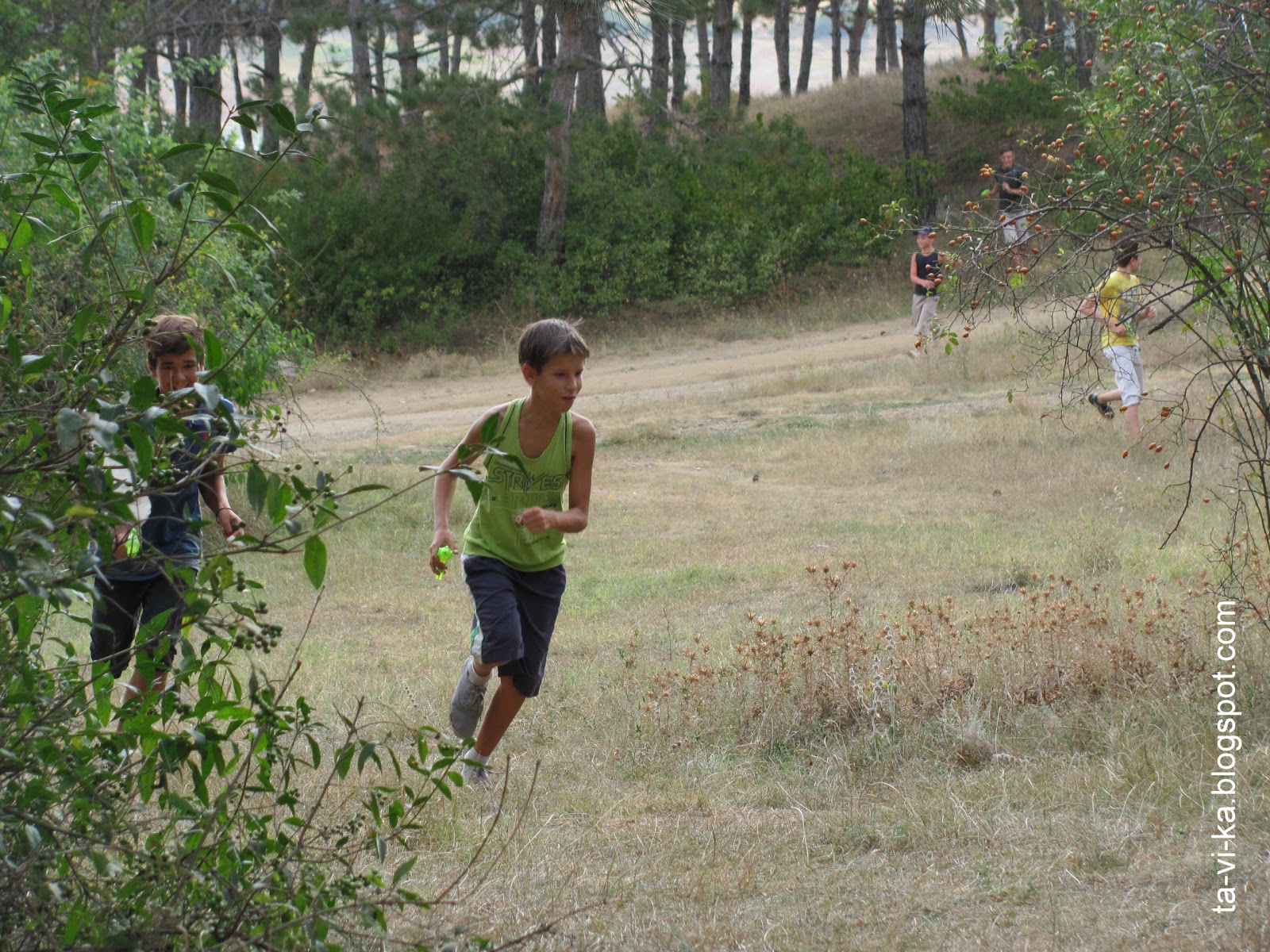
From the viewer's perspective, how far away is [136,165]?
1165 cm

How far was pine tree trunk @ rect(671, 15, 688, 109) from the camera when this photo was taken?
2439 cm

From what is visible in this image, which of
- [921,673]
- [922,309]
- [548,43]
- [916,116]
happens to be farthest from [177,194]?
[548,43]

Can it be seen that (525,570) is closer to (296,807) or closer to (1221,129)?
(296,807)

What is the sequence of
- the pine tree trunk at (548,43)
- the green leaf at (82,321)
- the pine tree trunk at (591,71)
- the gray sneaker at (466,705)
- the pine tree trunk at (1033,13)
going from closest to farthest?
the green leaf at (82,321) < the gray sneaker at (466,705) < the pine tree trunk at (591,71) < the pine tree trunk at (548,43) < the pine tree trunk at (1033,13)

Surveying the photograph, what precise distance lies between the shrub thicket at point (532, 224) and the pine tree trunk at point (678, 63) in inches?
57.2

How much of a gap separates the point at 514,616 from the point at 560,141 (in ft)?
69.7

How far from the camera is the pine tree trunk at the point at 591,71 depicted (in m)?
21.3

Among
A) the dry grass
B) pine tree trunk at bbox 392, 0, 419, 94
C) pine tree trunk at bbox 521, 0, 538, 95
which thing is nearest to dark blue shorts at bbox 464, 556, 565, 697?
pine tree trunk at bbox 521, 0, 538, 95

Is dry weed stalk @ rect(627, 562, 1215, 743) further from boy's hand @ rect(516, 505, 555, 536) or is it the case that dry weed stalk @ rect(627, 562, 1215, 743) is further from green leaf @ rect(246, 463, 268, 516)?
green leaf @ rect(246, 463, 268, 516)

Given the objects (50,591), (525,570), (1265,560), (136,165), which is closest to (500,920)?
(525,570)

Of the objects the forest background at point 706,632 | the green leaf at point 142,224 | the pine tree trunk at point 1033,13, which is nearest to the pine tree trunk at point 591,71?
the forest background at point 706,632

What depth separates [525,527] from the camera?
427cm

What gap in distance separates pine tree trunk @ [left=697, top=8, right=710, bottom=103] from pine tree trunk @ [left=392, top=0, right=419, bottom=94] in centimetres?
570

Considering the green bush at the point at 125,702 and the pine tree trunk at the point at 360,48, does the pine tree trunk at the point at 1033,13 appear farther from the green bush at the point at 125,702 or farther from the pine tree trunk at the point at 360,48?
the green bush at the point at 125,702
